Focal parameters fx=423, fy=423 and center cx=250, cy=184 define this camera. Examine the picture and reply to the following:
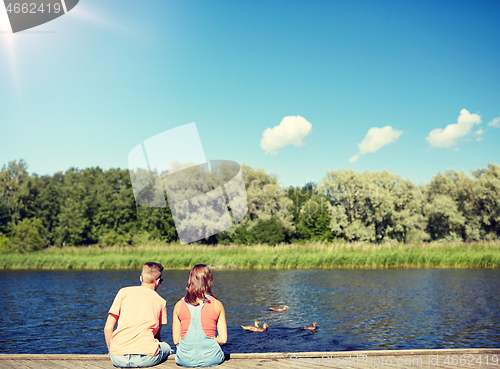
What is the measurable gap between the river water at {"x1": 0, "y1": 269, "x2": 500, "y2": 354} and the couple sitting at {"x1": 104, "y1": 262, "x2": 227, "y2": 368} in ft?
18.7

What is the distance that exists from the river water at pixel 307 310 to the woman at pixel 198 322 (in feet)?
18.4

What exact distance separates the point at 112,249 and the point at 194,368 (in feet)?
127

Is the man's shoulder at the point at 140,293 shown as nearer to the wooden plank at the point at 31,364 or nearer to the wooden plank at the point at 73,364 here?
the wooden plank at the point at 73,364

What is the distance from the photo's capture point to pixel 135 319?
4941 millimetres

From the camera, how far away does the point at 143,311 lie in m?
4.94

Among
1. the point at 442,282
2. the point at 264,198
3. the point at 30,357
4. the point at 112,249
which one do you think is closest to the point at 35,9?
the point at 30,357

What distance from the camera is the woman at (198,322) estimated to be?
16.2 feet

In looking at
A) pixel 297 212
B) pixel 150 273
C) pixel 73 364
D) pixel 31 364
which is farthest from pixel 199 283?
pixel 297 212

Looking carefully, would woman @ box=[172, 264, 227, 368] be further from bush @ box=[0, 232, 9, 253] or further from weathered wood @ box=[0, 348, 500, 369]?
bush @ box=[0, 232, 9, 253]

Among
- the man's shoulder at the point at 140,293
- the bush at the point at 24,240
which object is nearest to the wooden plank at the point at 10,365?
the man's shoulder at the point at 140,293

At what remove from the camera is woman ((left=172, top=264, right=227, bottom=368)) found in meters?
4.94

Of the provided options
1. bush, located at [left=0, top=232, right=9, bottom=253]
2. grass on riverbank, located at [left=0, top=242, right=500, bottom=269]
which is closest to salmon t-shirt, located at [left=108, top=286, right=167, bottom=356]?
grass on riverbank, located at [left=0, top=242, right=500, bottom=269]

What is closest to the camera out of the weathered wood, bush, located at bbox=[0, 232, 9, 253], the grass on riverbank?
the weathered wood

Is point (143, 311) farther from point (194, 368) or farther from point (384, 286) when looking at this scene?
point (384, 286)
